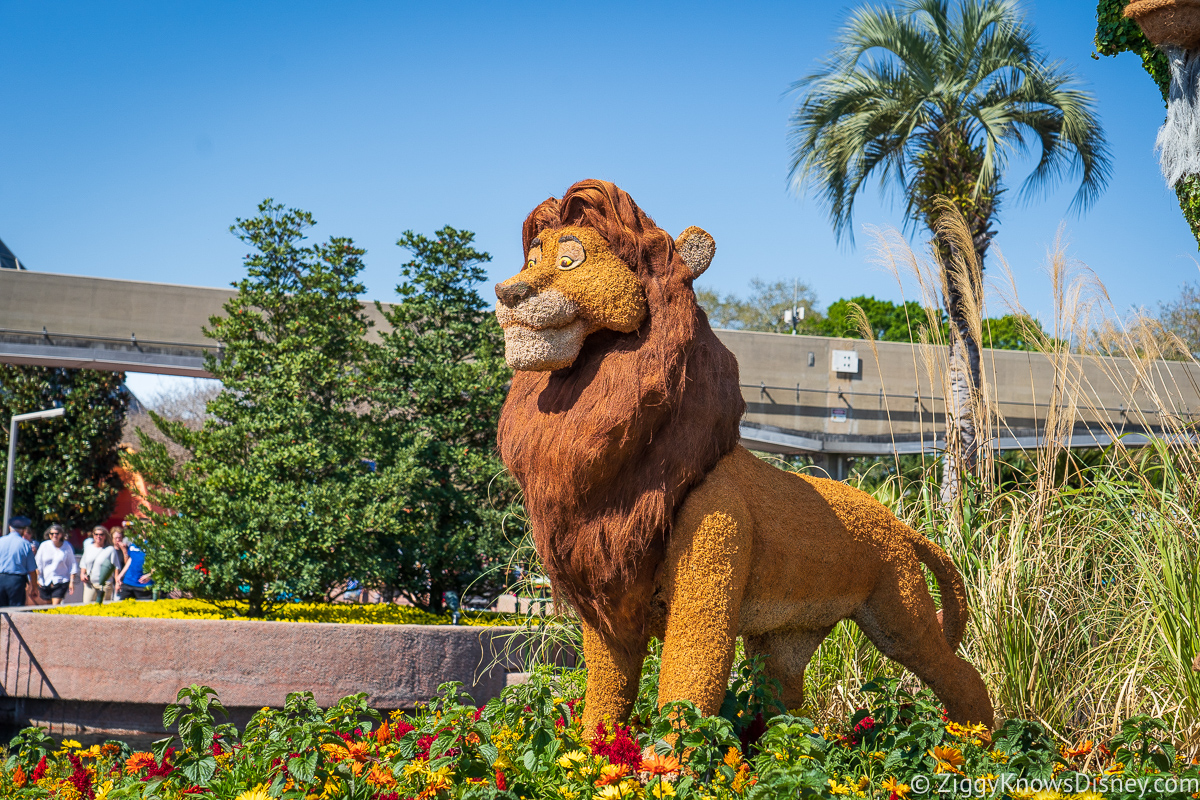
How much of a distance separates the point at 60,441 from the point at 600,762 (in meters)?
18.3

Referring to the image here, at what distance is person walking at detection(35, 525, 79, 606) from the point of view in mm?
9062

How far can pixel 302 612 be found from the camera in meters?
6.99

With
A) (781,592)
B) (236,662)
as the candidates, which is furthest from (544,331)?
(236,662)

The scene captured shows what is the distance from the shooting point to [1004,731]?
2.78 metres

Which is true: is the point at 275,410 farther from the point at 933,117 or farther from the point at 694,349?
the point at 933,117

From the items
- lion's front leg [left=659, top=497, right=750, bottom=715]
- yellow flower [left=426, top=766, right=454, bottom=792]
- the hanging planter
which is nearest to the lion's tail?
lion's front leg [left=659, top=497, right=750, bottom=715]

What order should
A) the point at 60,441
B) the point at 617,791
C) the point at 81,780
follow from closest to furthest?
the point at 617,791
the point at 81,780
the point at 60,441

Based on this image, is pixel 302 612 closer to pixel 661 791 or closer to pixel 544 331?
pixel 544 331

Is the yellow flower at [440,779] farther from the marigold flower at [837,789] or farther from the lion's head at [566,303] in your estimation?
the lion's head at [566,303]

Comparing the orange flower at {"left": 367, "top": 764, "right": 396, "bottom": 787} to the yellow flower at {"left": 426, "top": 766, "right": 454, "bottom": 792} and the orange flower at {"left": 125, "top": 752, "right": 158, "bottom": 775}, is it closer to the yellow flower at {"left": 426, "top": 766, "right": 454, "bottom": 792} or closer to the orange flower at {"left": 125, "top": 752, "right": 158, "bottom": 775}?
the yellow flower at {"left": 426, "top": 766, "right": 454, "bottom": 792}

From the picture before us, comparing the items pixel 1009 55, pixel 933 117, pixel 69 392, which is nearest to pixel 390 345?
pixel 933 117

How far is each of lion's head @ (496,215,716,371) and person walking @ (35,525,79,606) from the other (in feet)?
27.4

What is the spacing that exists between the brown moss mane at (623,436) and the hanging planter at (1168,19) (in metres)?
2.23

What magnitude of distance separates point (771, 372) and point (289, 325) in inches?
421
